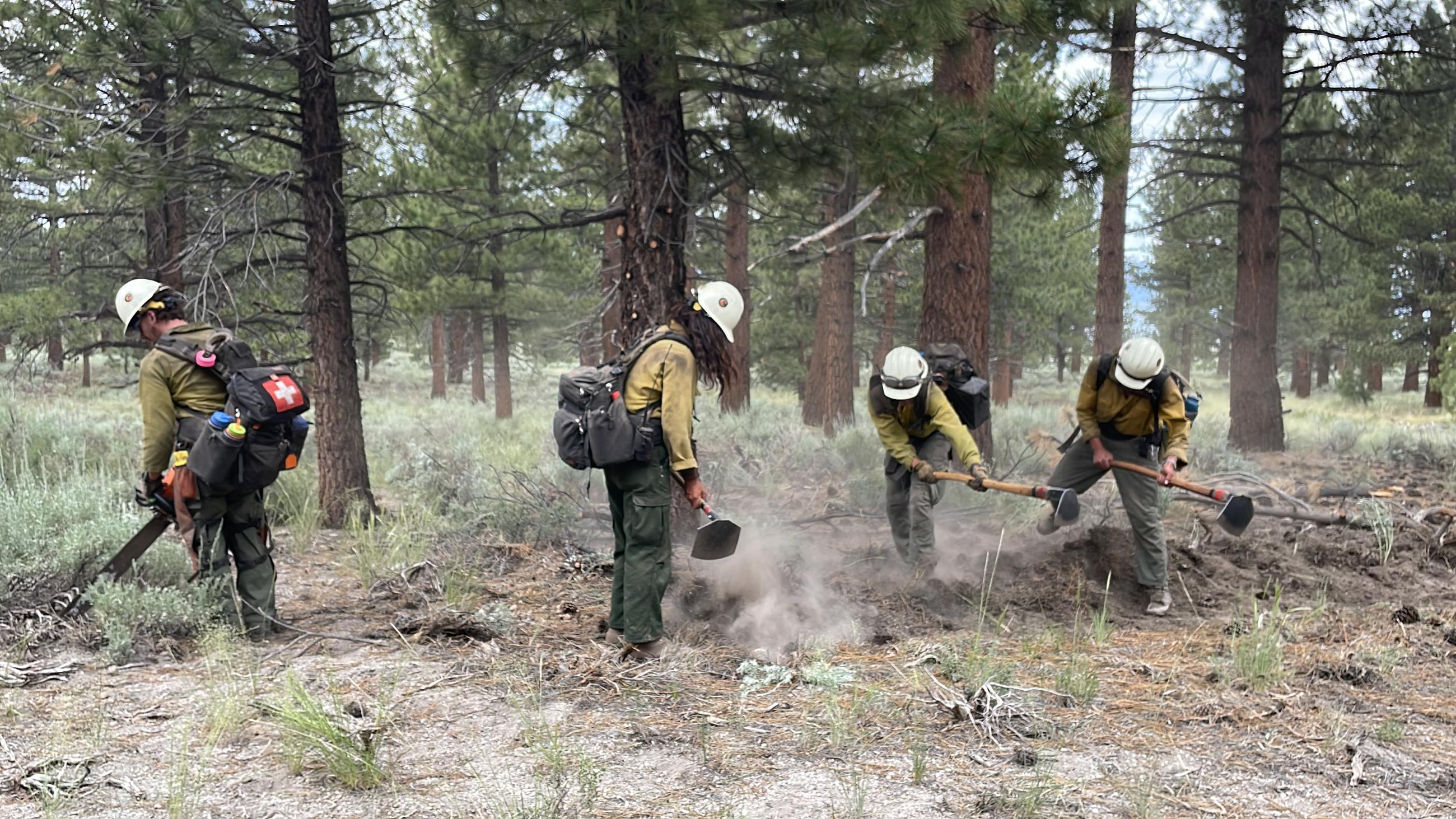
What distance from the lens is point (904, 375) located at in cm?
589

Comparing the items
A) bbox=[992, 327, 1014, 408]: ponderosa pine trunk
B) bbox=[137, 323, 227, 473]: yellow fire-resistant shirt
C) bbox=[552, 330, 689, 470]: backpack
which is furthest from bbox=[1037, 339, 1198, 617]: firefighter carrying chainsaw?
bbox=[992, 327, 1014, 408]: ponderosa pine trunk

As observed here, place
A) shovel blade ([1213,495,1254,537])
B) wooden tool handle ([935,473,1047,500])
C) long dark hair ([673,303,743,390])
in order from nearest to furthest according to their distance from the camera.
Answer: long dark hair ([673,303,743,390])
wooden tool handle ([935,473,1047,500])
shovel blade ([1213,495,1254,537])

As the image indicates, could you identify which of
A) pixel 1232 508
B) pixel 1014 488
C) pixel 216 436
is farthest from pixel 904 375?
pixel 216 436

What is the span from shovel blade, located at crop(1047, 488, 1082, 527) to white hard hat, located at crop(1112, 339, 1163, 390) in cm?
82

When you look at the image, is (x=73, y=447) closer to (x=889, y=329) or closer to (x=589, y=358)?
(x=589, y=358)

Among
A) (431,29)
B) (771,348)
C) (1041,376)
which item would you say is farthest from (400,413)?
(1041,376)

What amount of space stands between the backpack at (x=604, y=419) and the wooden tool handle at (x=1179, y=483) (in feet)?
10.0

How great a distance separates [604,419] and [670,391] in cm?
35

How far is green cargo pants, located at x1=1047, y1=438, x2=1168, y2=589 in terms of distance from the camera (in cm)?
581

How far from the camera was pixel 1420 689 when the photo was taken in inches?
165

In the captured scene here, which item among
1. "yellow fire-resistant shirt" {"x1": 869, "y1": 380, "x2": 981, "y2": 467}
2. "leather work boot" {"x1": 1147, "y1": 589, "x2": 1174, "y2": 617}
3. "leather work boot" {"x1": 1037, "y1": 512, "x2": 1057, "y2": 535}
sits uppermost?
"yellow fire-resistant shirt" {"x1": 869, "y1": 380, "x2": 981, "y2": 467}

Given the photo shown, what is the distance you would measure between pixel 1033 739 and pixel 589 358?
52.8ft

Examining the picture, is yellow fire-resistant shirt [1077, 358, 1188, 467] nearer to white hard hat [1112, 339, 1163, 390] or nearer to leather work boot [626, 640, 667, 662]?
white hard hat [1112, 339, 1163, 390]

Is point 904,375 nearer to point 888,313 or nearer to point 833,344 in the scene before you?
point 833,344
